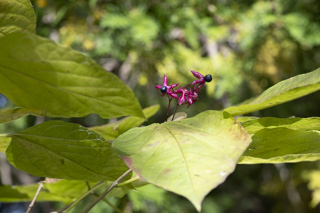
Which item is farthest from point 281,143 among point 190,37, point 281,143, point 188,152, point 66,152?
point 190,37

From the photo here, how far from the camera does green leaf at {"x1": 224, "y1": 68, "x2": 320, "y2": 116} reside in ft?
1.37

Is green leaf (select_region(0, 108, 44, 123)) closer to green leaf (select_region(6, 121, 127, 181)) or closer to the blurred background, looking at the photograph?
green leaf (select_region(6, 121, 127, 181))

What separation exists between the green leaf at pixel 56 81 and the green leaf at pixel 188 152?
0.04m

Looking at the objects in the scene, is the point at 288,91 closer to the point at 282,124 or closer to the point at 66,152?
the point at 282,124

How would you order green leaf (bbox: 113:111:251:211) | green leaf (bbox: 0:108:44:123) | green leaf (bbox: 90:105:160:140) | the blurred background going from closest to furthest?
green leaf (bbox: 113:111:251:211)
green leaf (bbox: 0:108:44:123)
green leaf (bbox: 90:105:160:140)
the blurred background

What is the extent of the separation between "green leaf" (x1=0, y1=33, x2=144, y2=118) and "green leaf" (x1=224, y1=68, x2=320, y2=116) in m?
0.13

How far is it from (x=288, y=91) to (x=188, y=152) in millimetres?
137

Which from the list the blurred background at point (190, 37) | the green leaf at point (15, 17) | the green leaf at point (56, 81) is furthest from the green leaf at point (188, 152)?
the blurred background at point (190, 37)

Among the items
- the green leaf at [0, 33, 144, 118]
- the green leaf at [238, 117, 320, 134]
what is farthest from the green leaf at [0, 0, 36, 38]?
the green leaf at [238, 117, 320, 134]

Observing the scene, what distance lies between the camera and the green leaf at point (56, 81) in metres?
0.38

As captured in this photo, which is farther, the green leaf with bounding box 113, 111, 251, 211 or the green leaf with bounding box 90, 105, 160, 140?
the green leaf with bounding box 90, 105, 160, 140

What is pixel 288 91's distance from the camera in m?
0.43

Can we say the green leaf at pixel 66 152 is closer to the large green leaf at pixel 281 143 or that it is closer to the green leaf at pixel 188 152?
the green leaf at pixel 188 152

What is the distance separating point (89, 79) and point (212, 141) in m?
0.14
